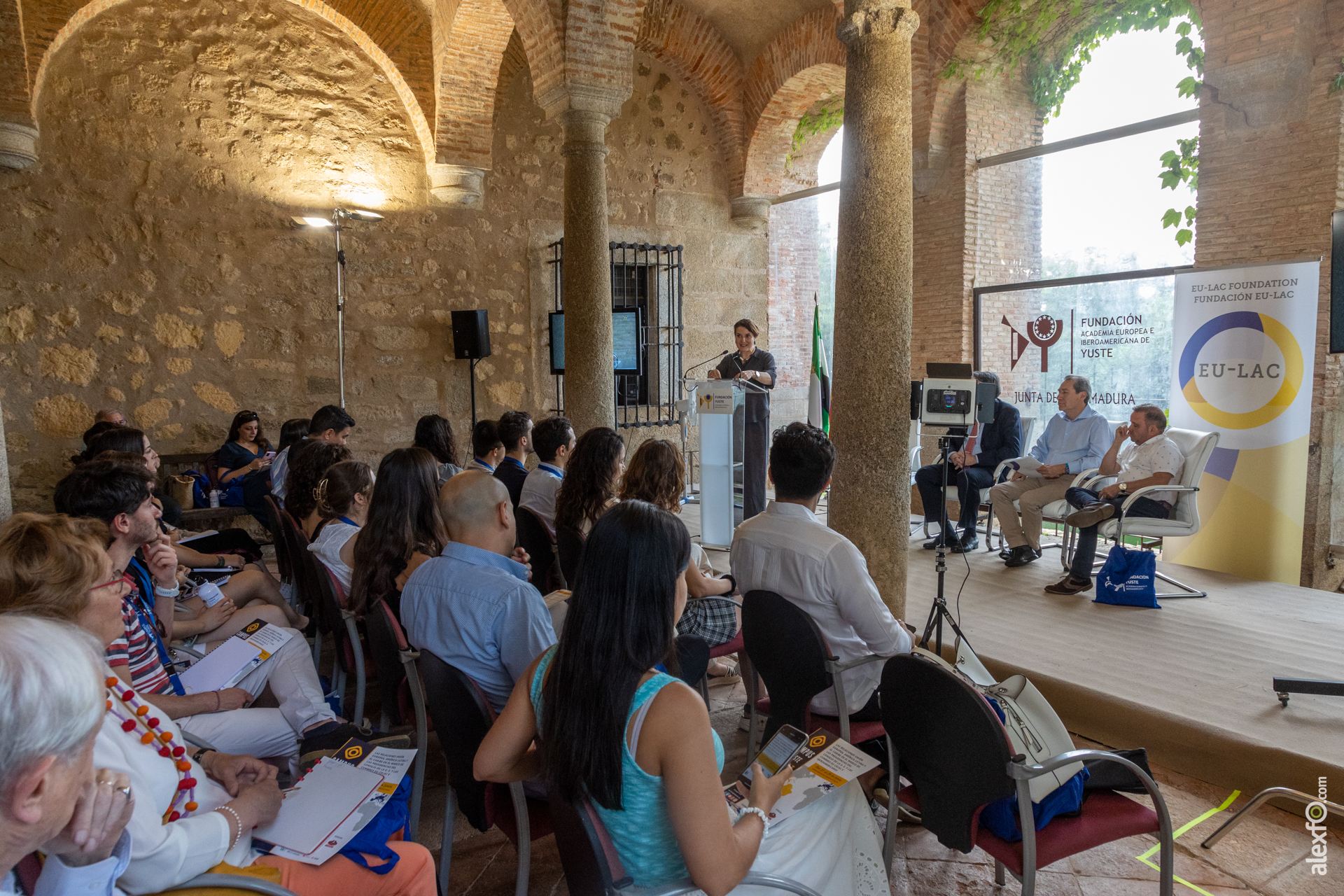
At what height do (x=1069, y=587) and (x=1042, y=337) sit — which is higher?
(x=1042, y=337)

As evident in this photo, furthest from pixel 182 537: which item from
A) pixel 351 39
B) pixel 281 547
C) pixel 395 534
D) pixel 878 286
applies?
pixel 351 39

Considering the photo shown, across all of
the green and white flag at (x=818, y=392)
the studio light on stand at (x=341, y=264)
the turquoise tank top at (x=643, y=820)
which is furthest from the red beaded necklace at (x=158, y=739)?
the studio light on stand at (x=341, y=264)

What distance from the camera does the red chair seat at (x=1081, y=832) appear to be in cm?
180

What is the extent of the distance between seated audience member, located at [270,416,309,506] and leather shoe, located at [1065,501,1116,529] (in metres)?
4.69

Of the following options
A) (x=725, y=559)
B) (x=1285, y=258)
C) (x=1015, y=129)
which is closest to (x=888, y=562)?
(x=725, y=559)

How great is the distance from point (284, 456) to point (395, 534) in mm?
2633

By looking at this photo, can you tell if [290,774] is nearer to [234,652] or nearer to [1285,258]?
[234,652]

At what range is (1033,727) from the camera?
198 centimetres

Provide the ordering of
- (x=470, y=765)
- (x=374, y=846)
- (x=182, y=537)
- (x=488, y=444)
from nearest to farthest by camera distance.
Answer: (x=374, y=846)
(x=470, y=765)
(x=182, y=537)
(x=488, y=444)

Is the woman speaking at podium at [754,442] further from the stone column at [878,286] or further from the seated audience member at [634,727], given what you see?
the seated audience member at [634,727]

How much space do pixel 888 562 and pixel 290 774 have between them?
2463 mm

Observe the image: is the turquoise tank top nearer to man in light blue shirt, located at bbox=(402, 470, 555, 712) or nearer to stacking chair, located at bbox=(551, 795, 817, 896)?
stacking chair, located at bbox=(551, 795, 817, 896)

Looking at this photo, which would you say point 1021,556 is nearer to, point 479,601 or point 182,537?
point 479,601

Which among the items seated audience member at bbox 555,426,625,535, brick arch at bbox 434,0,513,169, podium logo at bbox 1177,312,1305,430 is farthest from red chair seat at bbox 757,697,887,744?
brick arch at bbox 434,0,513,169
